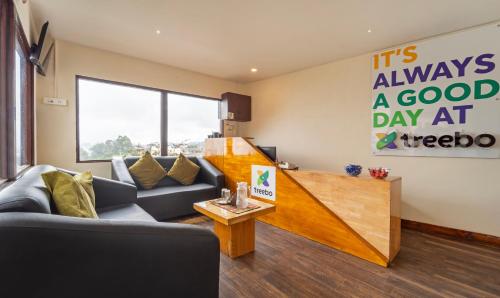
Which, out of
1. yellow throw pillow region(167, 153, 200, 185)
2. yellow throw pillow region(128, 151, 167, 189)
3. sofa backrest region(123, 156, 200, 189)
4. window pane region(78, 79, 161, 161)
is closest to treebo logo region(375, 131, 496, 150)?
yellow throw pillow region(167, 153, 200, 185)

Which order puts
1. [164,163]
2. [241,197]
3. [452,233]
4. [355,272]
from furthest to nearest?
[164,163], [452,233], [241,197], [355,272]

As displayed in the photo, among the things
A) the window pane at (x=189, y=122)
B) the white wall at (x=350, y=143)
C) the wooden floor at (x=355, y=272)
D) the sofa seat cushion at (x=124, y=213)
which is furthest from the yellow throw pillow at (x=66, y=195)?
the white wall at (x=350, y=143)

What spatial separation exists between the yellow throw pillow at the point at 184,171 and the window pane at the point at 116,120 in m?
0.75

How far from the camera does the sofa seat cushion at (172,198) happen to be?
3.06m

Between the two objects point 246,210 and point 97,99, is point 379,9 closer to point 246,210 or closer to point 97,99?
point 246,210

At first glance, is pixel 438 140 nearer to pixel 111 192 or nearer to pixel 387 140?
pixel 387 140

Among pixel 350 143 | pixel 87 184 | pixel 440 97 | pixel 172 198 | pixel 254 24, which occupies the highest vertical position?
pixel 254 24

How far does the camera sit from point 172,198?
3.25 meters

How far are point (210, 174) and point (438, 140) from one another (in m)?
3.38

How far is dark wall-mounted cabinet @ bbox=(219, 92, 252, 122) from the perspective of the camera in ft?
16.3

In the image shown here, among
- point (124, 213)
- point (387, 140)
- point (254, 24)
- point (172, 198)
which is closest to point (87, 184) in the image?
point (124, 213)

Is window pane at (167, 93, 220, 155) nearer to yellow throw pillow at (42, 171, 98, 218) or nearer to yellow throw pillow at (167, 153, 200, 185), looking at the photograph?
yellow throw pillow at (167, 153, 200, 185)

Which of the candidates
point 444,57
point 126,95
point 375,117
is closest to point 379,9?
point 444,57

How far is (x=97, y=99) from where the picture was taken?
3674 mm
